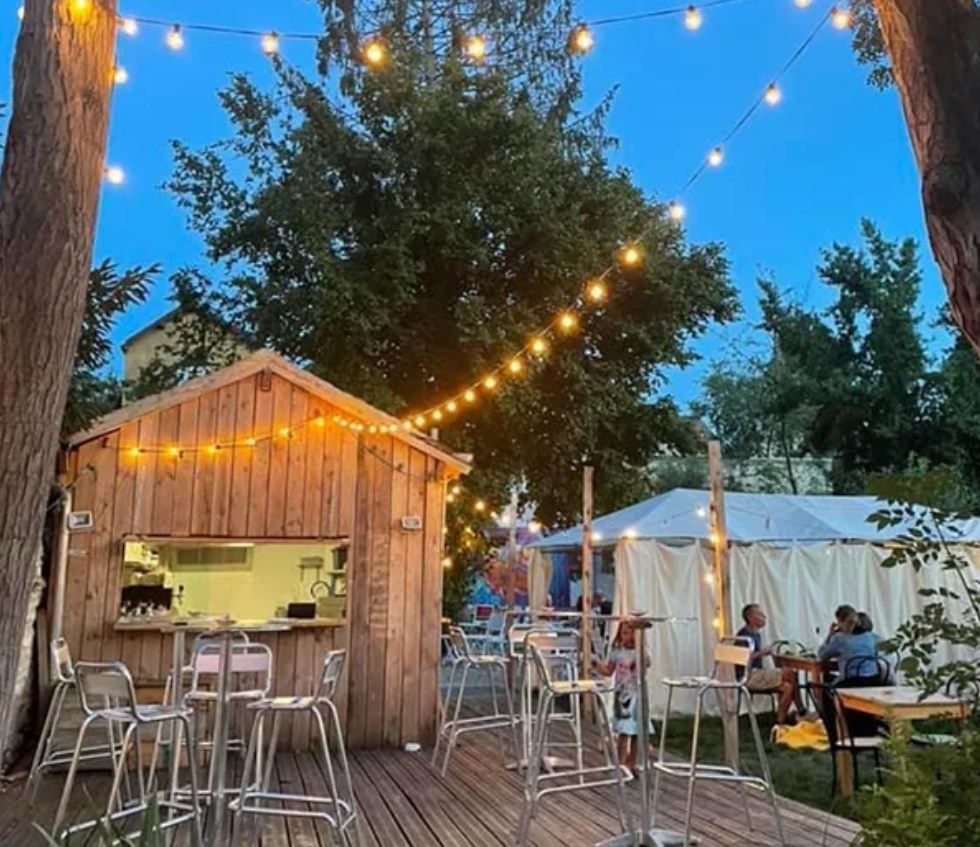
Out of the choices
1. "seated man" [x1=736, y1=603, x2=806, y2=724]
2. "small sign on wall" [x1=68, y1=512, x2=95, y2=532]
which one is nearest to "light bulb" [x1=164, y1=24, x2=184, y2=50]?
"small sign on wall" [x1=68, y1=512, x2=95, y2=532]

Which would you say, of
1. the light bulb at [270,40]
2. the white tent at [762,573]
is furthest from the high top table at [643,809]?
the white tent at [762,573]

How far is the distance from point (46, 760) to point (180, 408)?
272cm

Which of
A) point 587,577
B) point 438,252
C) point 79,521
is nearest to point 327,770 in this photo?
point 79,521

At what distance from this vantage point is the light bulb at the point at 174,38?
5122 millimetres

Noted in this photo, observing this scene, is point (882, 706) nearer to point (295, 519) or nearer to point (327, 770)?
point (327, 770)

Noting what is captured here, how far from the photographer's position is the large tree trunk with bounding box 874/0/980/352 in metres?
2.41

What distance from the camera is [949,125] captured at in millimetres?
2482

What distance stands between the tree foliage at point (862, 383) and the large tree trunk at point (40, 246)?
47.6ft

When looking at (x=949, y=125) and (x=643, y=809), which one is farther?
(x=643, y=809)

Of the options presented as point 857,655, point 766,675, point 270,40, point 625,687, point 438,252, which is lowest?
point 766,675

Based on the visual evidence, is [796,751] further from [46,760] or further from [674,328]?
[674,328]

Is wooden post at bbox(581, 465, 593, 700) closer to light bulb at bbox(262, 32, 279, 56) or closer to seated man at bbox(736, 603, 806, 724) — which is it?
seated man at bbox(736, 603, 806, 724)

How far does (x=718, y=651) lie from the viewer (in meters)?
4.90

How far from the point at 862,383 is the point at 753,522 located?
737 cm
